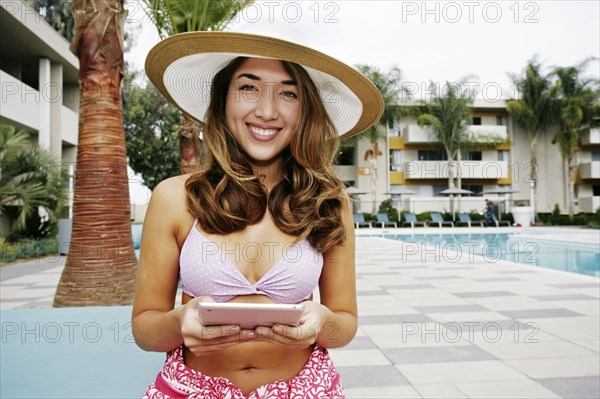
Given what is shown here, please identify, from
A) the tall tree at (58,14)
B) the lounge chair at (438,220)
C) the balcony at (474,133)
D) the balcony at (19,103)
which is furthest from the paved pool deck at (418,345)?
the balcony at (474,133)

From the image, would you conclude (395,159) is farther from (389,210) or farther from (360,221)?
(360,221)

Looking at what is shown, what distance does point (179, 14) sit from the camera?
8.81m

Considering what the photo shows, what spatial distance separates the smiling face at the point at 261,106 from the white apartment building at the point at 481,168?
103 ft

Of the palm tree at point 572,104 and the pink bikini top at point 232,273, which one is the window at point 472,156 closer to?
the palm tree at point 572,104

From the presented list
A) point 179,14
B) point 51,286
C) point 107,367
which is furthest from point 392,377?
point 179,14

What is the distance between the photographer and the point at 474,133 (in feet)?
106

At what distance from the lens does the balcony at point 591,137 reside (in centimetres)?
3234

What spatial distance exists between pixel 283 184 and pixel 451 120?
103ft

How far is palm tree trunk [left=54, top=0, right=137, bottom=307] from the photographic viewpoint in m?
5.20

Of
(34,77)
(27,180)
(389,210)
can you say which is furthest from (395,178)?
(27,180)

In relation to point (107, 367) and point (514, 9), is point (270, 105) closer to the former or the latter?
point (107, 367)

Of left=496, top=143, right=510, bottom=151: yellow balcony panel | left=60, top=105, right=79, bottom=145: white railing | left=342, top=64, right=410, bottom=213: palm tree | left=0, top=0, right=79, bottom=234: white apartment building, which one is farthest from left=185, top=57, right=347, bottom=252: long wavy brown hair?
left=496, top=143, right=510, bottom=151: yellow balcony panel

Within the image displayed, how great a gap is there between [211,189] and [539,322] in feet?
15.1

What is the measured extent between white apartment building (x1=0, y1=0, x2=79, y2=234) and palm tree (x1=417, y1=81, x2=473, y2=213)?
21.2 metres
